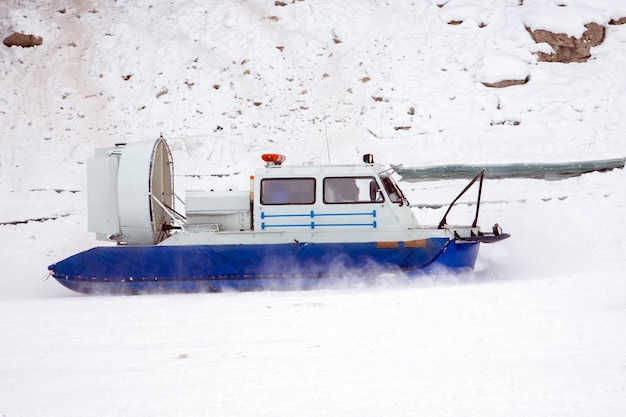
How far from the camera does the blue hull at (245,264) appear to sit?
9953 millimetres

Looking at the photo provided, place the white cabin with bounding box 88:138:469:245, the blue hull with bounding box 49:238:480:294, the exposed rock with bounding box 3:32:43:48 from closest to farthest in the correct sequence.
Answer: the blue hull with bounding box 49:238:480:294 < the white cabin with bounding box 88:138:469:245 < the exposed rock with bounding box 3:32:43:48

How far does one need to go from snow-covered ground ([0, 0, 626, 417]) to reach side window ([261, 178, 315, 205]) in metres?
1.54

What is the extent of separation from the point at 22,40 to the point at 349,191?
17891mm

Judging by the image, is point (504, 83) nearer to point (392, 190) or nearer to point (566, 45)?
point (566, 45)

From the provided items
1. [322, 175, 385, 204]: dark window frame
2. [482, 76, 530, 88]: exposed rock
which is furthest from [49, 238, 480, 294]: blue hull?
[482, 76, 530, 88]: exposed rock

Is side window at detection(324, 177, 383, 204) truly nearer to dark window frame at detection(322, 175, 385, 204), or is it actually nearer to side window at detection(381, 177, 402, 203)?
dark window frame at detection(322, 175, 385, 204)

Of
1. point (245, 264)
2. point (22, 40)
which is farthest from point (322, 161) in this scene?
point (22, 40)

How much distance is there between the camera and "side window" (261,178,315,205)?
10.6 metres

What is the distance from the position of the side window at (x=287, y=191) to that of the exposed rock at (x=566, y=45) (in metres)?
14.3

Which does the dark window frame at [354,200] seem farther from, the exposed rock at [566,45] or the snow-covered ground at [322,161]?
the exposed rock at [566,45]

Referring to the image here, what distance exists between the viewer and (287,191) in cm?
1069

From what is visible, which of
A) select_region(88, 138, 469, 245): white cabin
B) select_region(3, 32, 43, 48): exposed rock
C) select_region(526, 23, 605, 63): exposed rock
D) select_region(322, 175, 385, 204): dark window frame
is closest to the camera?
select_region(88, 138, 469, 245): white cabin

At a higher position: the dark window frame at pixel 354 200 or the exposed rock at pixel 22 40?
the exposed rock at pixel 22 40

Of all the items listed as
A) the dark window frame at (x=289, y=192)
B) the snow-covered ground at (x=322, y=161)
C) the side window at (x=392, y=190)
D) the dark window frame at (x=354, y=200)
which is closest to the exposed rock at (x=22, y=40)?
the snow-covered ground at (x=322, y=161)
